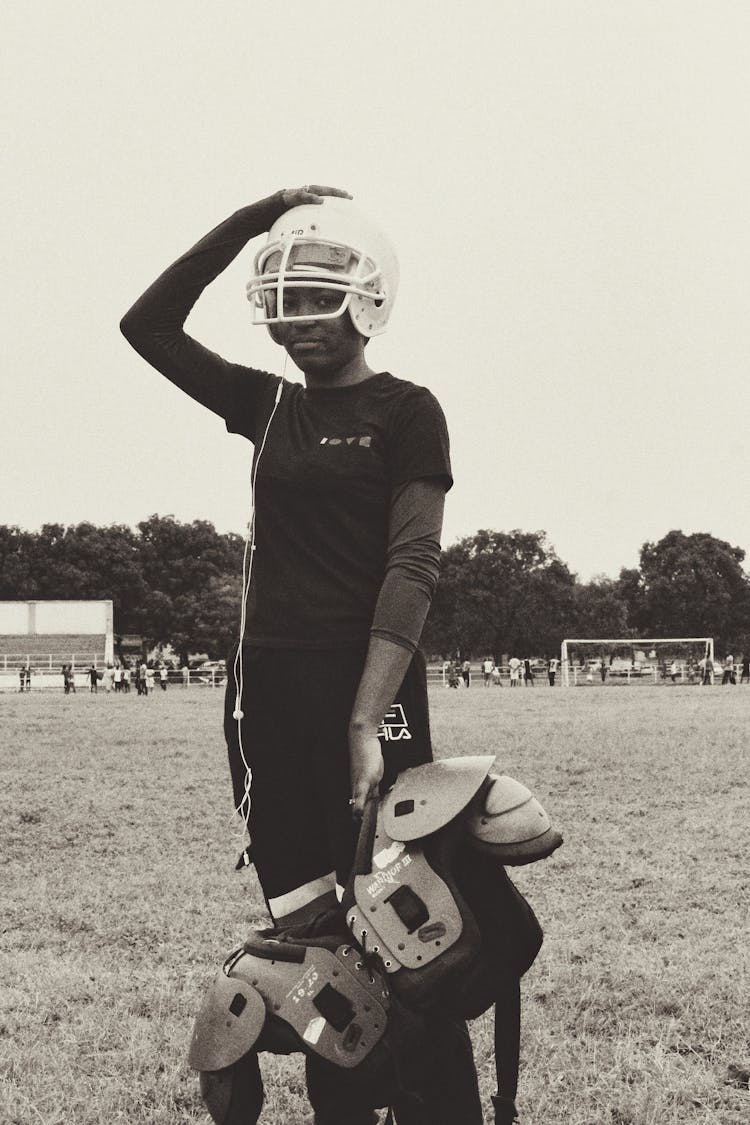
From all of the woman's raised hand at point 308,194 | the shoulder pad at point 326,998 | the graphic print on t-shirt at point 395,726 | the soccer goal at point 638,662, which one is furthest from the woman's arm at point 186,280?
the soccer goal at point 638,662

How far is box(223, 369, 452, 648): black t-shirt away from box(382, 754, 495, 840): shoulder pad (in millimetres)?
353

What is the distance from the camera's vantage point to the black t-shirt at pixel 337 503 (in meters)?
2.72

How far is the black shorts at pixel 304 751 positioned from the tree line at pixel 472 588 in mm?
81263

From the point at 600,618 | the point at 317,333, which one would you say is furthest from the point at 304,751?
the point at 600,618

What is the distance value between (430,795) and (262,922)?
383 cm

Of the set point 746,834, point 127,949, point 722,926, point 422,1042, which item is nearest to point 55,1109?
point 422,1042

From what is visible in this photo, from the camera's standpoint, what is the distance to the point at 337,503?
2.75 m

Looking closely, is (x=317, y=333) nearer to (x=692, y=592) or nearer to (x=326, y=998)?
(x=326, y=998)

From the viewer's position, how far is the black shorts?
2734mm

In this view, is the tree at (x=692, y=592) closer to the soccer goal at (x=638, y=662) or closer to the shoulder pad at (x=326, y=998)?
the soccer goal at (x=638, y=662)

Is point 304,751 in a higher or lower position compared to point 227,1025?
higher

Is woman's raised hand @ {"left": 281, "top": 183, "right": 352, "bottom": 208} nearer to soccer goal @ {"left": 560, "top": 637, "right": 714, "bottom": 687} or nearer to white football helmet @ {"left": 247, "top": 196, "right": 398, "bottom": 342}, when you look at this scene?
white football helmet @ {"left": 247, "top": 196, "right": 398, "bottom": 342}

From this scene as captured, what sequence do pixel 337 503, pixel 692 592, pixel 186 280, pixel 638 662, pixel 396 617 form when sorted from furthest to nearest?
pixel 692 592 → pixel 638 662 → pixel 186 280 → pixel 337 503 → pixel 396 617

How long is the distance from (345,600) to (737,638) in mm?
87179
